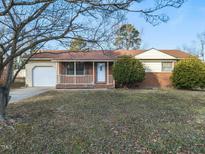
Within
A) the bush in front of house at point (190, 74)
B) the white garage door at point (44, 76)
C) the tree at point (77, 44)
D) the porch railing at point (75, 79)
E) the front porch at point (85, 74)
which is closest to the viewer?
the tree at point (77, 44)

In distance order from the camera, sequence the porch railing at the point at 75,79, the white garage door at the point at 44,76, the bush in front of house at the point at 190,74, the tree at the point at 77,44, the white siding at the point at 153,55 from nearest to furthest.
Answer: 1. the tree at the point at 77,44
2. the bush in front of house at the point at 190,74
3. the porch railing at the point at 75,79
4. the white siding at the point at 153,55
5. the white garage door at the point at 44,76

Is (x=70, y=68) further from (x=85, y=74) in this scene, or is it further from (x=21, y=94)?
(x=21, y=94)

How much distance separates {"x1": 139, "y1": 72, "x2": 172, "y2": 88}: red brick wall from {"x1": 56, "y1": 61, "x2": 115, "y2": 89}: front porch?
3636mm

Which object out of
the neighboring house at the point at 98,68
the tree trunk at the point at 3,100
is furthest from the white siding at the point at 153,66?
the tree trunk at the point at 3,100

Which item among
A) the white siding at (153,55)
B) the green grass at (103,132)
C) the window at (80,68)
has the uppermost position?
the white siding at (153,55)

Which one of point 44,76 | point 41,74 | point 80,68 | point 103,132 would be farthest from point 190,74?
point 103,132

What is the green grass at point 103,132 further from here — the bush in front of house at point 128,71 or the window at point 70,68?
the window at point 70,68

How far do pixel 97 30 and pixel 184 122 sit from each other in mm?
3843

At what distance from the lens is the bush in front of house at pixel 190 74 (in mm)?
22094

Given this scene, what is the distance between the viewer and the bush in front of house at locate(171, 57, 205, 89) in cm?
2209

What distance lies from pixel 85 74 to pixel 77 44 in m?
17.3

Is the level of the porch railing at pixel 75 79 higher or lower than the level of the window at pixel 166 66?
lower

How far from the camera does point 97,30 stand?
8594mm

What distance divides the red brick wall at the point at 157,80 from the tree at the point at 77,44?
17796 millimetres
